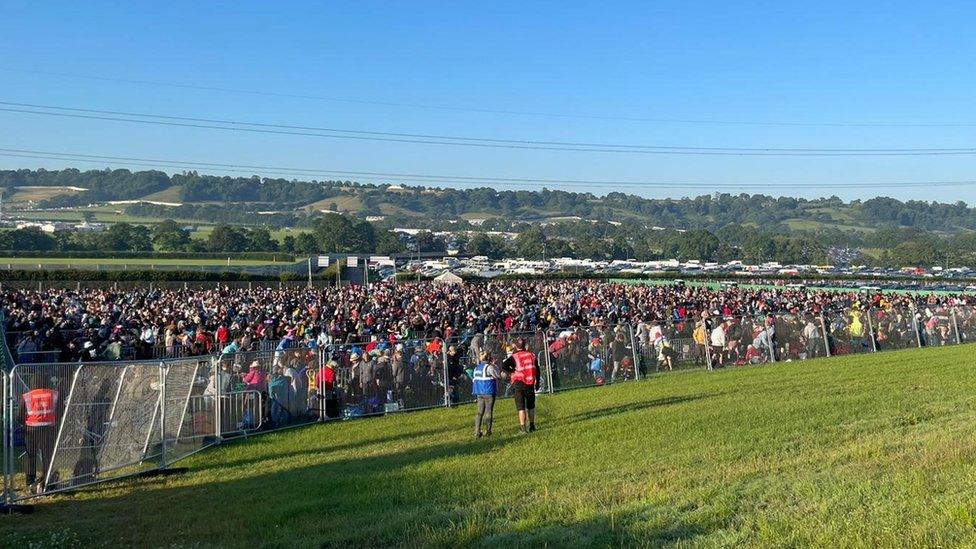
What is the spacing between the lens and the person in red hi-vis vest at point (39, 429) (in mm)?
11516

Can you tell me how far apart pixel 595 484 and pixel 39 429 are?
6440 mm

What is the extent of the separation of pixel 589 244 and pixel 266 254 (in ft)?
172

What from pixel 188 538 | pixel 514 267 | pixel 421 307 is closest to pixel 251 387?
pixel 188 538

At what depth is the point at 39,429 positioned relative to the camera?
457 inches

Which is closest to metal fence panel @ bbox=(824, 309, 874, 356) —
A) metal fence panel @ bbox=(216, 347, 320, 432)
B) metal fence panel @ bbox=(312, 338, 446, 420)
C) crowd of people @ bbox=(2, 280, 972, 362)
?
crowd of people @ bbox=(2, 280, 972, 362)

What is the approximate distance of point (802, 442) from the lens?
12023mm

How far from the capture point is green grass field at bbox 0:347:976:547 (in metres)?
8.10

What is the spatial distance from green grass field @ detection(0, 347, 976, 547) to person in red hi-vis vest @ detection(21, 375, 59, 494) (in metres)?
0.37

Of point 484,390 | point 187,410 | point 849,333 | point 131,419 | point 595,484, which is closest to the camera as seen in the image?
point 595,484

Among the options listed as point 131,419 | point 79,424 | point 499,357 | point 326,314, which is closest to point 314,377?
point 499,357

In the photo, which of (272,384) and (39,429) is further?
(272,384)

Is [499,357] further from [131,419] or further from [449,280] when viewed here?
[449,280]

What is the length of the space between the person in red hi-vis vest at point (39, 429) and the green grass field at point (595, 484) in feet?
1.22

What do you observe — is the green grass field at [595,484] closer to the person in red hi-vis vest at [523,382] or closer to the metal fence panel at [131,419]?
the person in red hi-vis vest at [523,382]
